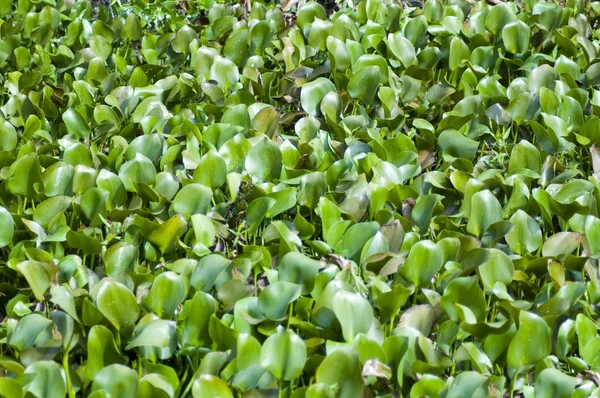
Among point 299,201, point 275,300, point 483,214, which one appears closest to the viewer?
point 275,300

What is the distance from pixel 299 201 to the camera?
116 inches

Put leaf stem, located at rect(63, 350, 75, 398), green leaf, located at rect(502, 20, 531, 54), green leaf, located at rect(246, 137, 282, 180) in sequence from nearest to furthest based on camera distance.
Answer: leaf stem, located at rect(63, 350, 75, 398)
green leaf, located at rect(246, 137, 282, 180)
green leaf, located at rect(502, 20, 531, 54)

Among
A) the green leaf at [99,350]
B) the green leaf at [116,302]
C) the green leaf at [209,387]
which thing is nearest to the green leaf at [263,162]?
the green leaf at [116,302]

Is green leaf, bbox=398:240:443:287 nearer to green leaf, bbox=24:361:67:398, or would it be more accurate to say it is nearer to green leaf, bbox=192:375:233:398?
green leaf, bbox=192:375:233:398

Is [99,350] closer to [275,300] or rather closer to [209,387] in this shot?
[209,387]

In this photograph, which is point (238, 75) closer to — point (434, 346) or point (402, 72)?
point (402, 72)

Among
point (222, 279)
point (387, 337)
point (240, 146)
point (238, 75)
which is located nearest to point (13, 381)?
point (222, 279)

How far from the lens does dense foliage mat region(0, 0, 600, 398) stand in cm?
224

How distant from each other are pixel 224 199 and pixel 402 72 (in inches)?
48.8

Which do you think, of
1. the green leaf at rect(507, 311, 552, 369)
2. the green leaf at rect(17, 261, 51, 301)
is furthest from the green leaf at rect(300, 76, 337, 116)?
the green leaf at rect(507, 311, 552, 369)

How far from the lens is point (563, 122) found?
3359mm

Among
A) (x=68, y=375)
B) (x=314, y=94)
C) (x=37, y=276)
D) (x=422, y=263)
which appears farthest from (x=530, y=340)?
(x=314, y=94)

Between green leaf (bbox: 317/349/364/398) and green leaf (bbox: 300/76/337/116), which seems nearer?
green leaf (bbox: 317/349/364/398)

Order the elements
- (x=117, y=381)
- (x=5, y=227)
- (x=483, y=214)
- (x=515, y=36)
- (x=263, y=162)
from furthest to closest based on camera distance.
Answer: (x=515, y=36), (x=263, y=162), (x=483, y=214), (x=5, y=227), (x=117, y=381)
